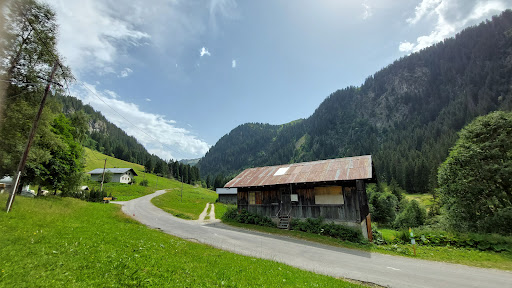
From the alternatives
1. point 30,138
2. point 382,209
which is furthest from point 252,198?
point 382,209

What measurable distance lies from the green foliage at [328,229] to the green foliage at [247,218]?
3.45 m

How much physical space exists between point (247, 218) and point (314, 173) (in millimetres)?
10250

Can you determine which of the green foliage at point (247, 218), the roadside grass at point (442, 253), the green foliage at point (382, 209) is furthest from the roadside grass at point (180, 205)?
the green foliage at point (382, 209)

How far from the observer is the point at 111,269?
6.91 metres

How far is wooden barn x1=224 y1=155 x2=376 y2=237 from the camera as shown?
65.3ft

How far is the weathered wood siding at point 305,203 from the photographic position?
65.2 ft

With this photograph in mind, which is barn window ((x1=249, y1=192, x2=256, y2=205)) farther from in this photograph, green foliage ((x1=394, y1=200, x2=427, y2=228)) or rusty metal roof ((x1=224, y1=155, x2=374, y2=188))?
green foliage ((x1=394, y1=200, x2=427, y2=228))

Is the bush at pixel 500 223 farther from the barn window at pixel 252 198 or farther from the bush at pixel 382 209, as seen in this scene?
the bush at pixel 382 209

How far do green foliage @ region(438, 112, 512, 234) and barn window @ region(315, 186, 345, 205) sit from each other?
1284cm

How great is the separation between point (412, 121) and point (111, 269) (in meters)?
211

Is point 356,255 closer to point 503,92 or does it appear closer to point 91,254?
point 91,254

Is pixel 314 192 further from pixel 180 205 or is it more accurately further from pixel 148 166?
pixel 148 166

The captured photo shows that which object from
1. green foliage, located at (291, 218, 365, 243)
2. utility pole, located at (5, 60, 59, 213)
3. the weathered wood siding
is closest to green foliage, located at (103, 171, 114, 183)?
the weathered wood siding

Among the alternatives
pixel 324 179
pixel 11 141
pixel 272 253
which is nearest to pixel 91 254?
pixel 272 253
